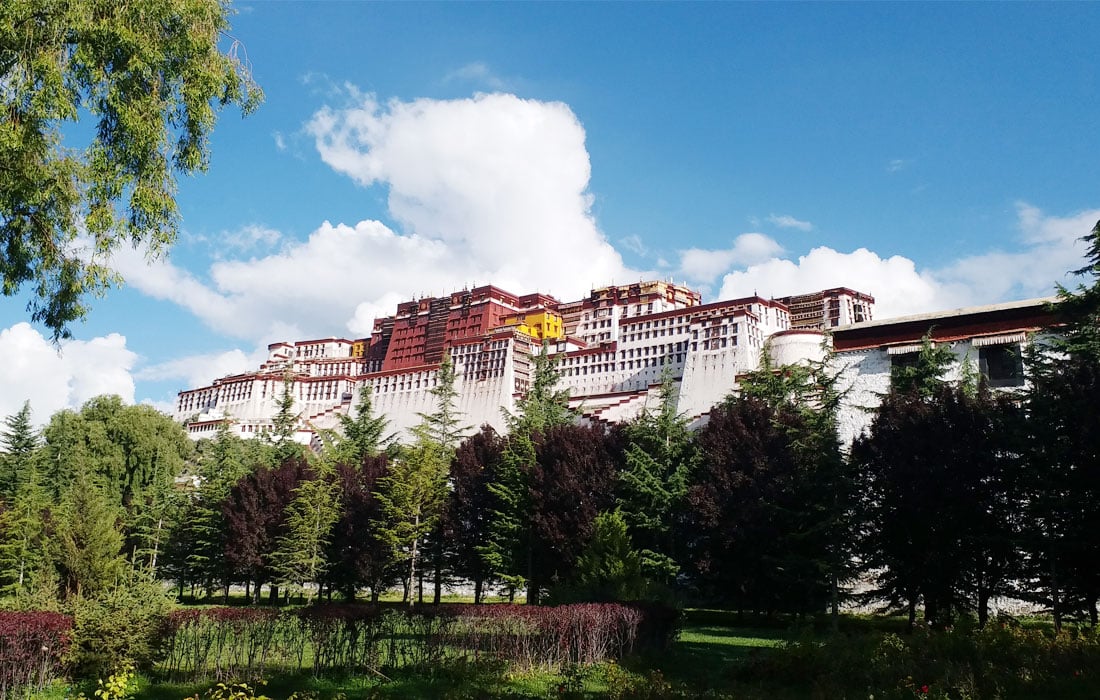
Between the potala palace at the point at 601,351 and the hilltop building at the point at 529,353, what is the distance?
138 mm

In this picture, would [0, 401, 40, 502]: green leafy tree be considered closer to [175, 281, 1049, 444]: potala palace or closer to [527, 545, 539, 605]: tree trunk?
[175, 281, 1049, 444]: potala palace

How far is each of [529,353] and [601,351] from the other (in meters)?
7.00

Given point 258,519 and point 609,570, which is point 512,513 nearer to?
point 609,570

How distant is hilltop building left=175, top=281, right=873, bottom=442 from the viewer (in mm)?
60562

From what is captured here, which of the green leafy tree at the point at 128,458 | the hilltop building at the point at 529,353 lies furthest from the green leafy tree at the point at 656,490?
the green leafy tree at the point at 128,458

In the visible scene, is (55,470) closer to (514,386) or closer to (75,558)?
(75,558)

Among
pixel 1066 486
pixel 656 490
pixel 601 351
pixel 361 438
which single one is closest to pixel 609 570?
pixel 656 490

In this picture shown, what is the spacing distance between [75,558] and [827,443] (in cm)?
2395

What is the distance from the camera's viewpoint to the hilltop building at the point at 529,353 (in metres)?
60.6

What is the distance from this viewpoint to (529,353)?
240ft

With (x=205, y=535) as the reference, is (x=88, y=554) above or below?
below

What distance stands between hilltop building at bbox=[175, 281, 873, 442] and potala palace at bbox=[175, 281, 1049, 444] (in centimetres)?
14

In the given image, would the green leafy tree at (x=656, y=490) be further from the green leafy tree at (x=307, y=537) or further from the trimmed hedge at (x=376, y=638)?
the green leafy tree at (x=307, y=537)

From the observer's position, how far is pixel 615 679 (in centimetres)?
1287
